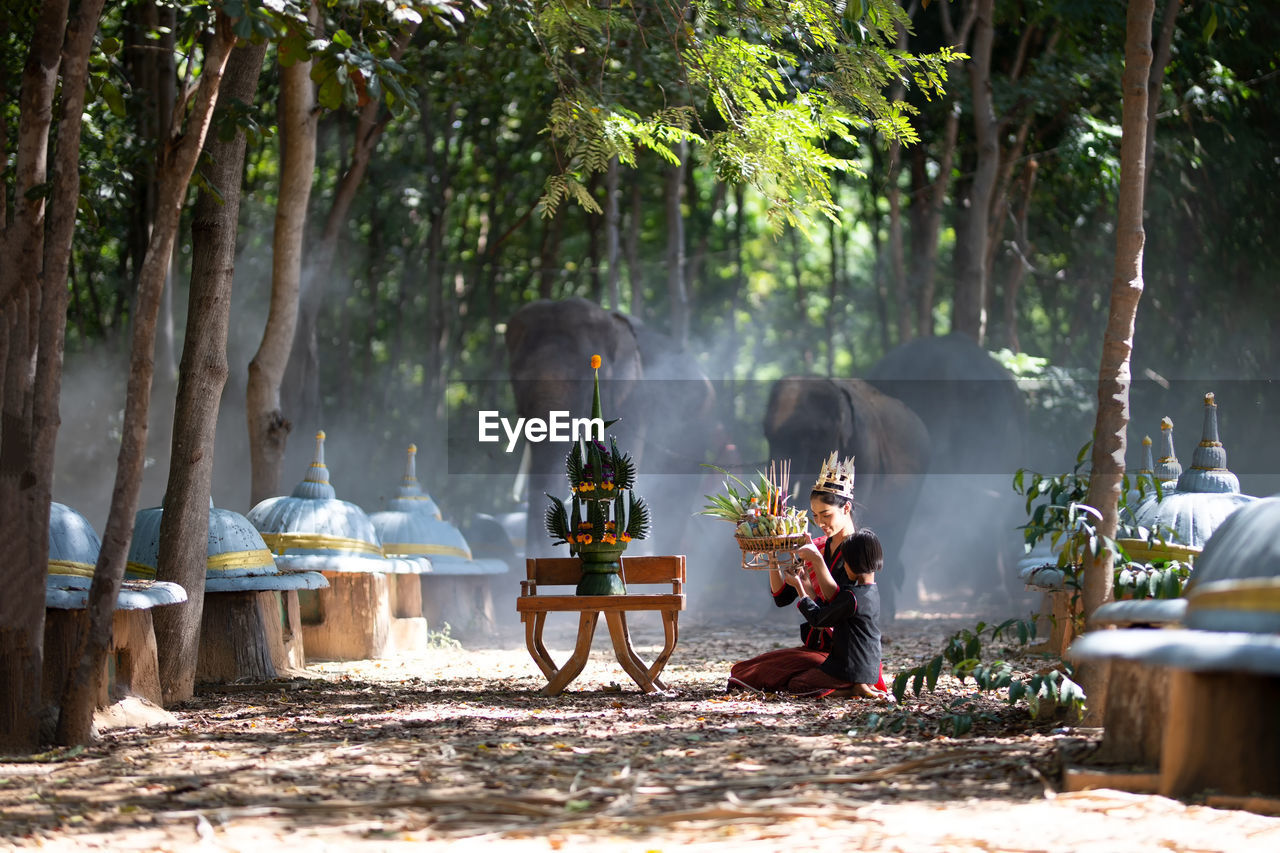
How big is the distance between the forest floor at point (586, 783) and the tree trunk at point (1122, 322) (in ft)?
3.22

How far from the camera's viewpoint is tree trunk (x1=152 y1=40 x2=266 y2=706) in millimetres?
8391

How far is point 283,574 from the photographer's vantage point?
991 cm

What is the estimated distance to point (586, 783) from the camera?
539 cm

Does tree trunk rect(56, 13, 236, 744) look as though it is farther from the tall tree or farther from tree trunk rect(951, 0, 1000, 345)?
tree trunk rect(951, 0, 1000, 345)

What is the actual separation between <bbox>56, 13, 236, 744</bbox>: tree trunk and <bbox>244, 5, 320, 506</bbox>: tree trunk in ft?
16.4

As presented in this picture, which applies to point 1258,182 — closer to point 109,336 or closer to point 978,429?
point 978,429

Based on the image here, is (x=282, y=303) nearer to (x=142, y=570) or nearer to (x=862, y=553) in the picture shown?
(x=142, y=570)

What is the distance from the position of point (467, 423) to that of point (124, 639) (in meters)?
21.8

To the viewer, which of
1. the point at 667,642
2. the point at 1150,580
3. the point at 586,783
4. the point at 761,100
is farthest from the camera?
the point at 761,100

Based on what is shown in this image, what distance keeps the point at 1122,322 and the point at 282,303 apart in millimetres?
7316

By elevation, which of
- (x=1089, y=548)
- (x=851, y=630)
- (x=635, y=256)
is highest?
(x=635, y=256)

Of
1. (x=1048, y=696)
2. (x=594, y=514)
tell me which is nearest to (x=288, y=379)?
(x=594, y=514)

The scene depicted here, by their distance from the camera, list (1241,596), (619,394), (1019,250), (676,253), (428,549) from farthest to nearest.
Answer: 1. (1019,250)
2. (676,253)
3. (619,394)
4. (428,549)
5. (1241,596)

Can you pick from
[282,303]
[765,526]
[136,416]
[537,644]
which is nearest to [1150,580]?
[765,526]
